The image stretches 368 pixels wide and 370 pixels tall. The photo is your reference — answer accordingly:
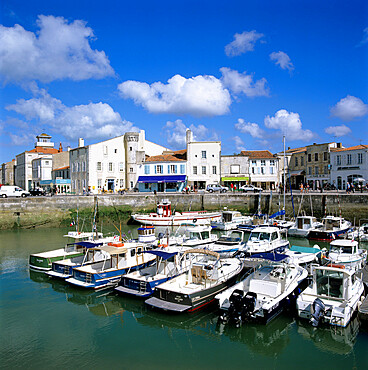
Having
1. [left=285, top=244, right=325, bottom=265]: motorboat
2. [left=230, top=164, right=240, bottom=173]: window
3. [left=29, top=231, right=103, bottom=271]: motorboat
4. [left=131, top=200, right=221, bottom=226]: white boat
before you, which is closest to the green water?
[left=29, top=231, right=103, bottom=271]: motorboat

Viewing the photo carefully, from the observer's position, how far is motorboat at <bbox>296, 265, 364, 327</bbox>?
435 inches

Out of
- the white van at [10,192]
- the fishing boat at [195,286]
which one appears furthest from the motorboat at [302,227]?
the white van at [10,192]

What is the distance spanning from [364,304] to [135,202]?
30.1 meters

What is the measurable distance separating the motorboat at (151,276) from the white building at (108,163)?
3294 centimetres

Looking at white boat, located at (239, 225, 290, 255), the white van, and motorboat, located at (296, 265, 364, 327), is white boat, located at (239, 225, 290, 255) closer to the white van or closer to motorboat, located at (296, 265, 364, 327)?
motorboat, located at (296, 265, 364, 327)

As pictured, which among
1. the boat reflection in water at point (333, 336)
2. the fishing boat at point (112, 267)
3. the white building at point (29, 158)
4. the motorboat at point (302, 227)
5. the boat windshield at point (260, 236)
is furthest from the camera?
the white building at point (29, 158)

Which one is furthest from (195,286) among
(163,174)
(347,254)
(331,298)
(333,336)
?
(163,174)

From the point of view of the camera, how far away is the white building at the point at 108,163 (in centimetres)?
4747

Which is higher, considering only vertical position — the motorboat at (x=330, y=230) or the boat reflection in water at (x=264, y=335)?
the motorboat at (x=330, y=230)

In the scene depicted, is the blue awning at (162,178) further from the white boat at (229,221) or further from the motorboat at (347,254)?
the motorboat at (347,254)

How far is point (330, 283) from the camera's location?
478 inches

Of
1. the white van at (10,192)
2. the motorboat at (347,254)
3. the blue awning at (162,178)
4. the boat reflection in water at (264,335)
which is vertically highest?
the blue awning at (162,178)

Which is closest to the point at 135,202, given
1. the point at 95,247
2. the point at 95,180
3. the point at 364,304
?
the point at 95,180

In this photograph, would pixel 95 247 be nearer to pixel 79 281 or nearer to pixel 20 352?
pixel 79 281
